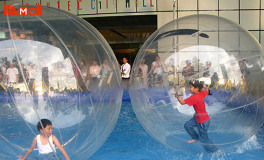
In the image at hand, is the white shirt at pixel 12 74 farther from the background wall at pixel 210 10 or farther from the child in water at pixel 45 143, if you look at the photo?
the background wall at pixel 210 10

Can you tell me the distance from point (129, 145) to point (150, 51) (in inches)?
65.8

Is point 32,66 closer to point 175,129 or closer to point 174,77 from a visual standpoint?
point 174,77

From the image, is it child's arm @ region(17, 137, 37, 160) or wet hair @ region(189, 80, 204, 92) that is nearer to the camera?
child's arm @ region(17, 137, 37, 160)

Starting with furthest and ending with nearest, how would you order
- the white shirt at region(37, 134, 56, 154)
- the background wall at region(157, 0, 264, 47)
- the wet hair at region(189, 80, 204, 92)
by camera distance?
the background wall at region(157, 0, 264, 47) < the wet hair at region(189, 80, 204, 92) < the white shirt at region(37, 134, 56, 154)

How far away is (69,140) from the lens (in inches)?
105

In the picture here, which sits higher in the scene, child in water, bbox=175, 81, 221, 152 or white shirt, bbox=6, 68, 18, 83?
white shirt, bbox=6, 68, 18, 83

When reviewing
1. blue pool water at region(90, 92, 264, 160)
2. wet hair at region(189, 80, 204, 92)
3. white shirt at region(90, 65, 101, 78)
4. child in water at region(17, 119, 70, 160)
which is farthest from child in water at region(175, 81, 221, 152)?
child in water at region(17, 119, 70, 160)

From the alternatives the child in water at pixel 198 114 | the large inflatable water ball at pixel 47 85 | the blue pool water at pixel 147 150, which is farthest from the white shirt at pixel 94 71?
the blue pool water at pixel 147 150

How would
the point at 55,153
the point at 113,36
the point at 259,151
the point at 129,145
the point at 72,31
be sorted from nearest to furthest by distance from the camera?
the point at 55,153 → the point at 72,31 → the point at 259,151 → the point at 129,145 → the point at 113,36

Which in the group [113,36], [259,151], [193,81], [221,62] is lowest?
[259,151]

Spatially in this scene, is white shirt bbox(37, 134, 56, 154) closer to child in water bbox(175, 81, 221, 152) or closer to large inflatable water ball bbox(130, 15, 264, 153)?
large inflatable water ball bbox(130, 15, 264, 153)

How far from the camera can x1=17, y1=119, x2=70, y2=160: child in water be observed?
2559 mm

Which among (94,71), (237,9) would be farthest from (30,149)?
(237,9)

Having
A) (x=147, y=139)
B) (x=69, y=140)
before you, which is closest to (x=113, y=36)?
(x=147, y=139)
